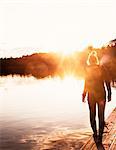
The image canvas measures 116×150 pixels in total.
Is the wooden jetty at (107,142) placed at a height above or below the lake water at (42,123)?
above

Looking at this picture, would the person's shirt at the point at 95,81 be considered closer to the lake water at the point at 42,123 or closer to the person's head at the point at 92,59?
the person's head at the point at 92,59

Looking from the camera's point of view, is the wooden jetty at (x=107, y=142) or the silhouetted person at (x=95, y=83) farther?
the silhouetted person at (x=95, y=83)

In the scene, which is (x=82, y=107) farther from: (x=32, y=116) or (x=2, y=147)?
(x=2, y=147)

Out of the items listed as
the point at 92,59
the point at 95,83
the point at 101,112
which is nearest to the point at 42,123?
the point at 101,112

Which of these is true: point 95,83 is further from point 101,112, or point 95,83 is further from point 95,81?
point 101,112

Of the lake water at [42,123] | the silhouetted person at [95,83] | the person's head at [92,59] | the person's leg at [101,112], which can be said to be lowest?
the lake water at [42,123]

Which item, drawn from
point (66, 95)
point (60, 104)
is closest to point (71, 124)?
point (60, 104)

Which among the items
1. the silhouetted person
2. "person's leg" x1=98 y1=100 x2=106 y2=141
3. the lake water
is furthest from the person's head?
the lake water

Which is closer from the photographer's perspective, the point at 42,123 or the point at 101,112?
the point at 101,112

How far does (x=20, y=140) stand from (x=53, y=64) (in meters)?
94.4

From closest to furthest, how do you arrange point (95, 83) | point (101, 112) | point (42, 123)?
point (95, 83)
point (101, 112)
point (42, 123)

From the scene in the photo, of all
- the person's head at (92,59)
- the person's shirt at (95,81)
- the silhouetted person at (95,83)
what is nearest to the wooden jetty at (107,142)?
the silhouetted person at (95,83)

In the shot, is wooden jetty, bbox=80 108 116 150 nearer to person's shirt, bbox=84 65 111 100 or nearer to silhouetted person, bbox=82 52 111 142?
silhouetted person, bbox=82 52 111 142

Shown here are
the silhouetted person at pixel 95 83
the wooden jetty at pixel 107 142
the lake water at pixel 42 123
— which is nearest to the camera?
the wooden jetty at pixel 107 142
